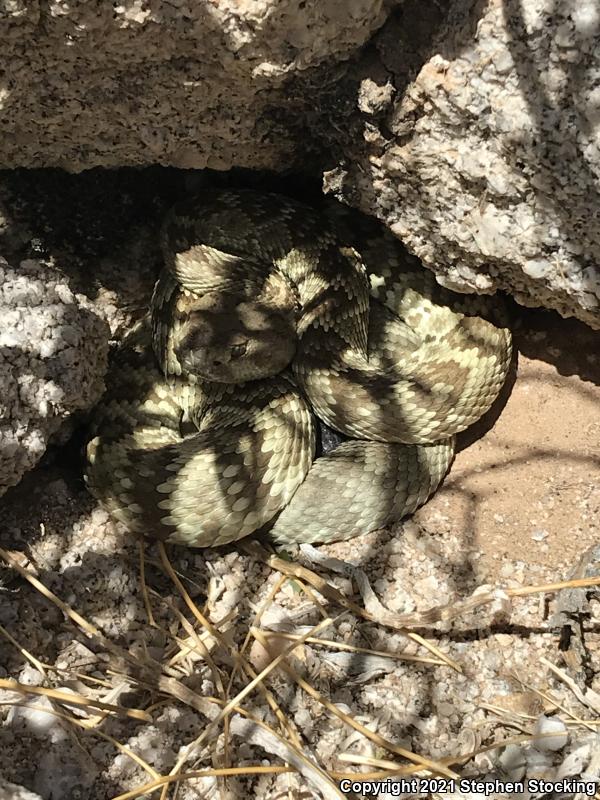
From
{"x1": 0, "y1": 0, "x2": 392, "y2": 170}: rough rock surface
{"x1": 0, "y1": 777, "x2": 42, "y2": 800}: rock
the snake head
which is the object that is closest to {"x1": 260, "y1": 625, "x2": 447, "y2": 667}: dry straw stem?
{"x1": 0, "y1": 777, "x2": 42, "y2": 800}: rock

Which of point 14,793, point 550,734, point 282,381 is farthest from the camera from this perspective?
point 282,381

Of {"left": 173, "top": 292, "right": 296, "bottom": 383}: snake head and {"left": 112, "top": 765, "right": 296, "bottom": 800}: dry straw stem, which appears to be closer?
{"left": 112, "top": 765, "right": 296, "bottom": 800}: dry straw stem

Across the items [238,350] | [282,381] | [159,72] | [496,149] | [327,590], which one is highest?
[159,72]

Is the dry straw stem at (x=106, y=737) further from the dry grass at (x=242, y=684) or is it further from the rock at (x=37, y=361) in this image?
the rock at (x=37, y=361)

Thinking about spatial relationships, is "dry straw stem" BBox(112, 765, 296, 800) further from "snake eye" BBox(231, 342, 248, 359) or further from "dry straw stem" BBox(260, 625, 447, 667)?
"snake eye" BBox(231, 342, 248, 359)

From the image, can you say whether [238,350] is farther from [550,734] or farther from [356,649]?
[550,734]

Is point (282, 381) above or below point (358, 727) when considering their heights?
above

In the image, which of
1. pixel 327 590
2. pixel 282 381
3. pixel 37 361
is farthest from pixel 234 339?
pixel 327 590
